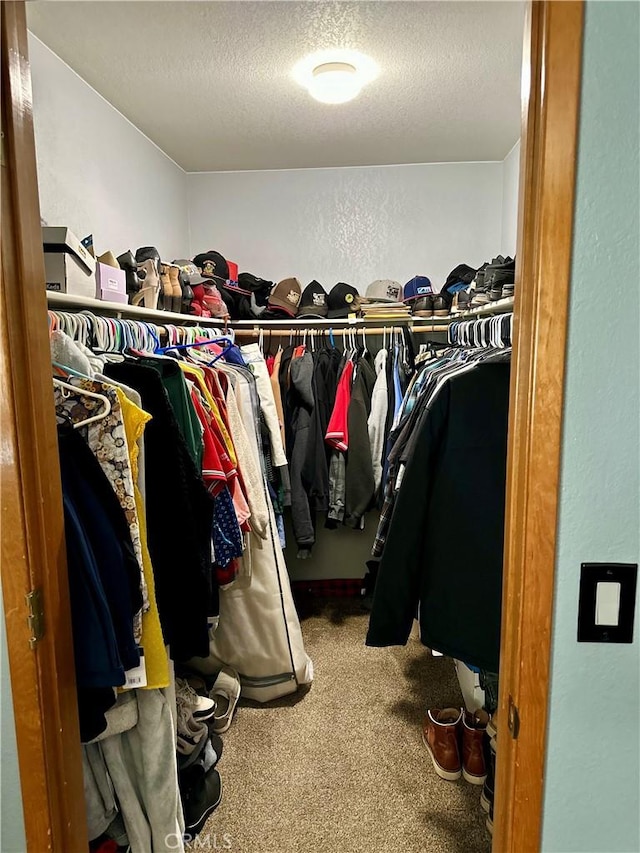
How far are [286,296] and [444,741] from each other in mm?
2326

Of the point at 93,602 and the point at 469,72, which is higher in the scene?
the point at 469,72

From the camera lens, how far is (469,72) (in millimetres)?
2127

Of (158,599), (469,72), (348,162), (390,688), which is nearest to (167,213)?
(348,162)

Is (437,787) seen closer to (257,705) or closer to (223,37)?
(257,705)

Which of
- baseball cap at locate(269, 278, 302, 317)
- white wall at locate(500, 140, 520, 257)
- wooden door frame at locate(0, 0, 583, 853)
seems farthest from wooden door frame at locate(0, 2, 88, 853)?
white wall at locate(500, 140, 520, 257)

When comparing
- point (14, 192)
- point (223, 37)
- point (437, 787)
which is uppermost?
point (223, 37)

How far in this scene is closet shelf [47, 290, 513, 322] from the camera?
1.55 metres

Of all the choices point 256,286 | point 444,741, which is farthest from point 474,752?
point 256,286

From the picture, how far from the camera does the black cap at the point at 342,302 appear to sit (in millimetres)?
3121

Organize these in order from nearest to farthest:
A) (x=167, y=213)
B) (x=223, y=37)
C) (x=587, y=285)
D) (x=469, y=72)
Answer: (x=587, y=285) → (x=223, y=37) → (x=469, y=72) → (x=167, y=213)

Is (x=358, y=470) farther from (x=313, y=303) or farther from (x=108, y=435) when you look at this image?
(x=108, y=435)

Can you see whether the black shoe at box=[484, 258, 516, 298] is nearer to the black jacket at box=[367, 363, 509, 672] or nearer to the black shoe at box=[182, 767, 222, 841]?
the black jacket at box=[367, 363, 509, 672]

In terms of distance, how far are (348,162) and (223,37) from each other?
4.76ft

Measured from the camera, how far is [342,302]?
313cm
